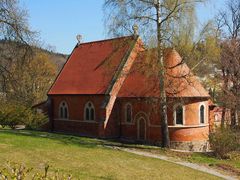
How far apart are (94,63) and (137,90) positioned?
283 inches

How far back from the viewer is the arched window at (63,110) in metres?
38.2

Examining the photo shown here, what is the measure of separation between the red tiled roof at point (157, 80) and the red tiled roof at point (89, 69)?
2085 mm

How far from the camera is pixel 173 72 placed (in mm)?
29281

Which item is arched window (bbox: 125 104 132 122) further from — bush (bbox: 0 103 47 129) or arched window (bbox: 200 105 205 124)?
bush (bbox: 0 103 47 129)

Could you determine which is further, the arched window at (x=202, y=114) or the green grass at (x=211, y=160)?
the arched window at (x=202, y=114)

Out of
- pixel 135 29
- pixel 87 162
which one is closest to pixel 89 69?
pixel 135 29

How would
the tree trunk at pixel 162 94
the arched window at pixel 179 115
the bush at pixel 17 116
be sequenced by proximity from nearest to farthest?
the tree trunk at pixel 162 94 < the arched window at pixel 179 115 < the bush at pixel 17 116

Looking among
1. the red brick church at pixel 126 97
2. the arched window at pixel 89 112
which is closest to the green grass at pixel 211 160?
the red brick church at pixel 126 97

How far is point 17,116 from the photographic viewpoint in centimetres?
3491

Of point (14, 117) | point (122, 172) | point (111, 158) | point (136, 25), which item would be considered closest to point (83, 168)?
point (122, 172)

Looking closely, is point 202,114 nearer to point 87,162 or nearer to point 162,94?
point 162,94

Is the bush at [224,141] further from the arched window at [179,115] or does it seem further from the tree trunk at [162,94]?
the arched window at [179,115]

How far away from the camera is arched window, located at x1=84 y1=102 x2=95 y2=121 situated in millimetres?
35037

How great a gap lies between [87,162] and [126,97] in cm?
1443
